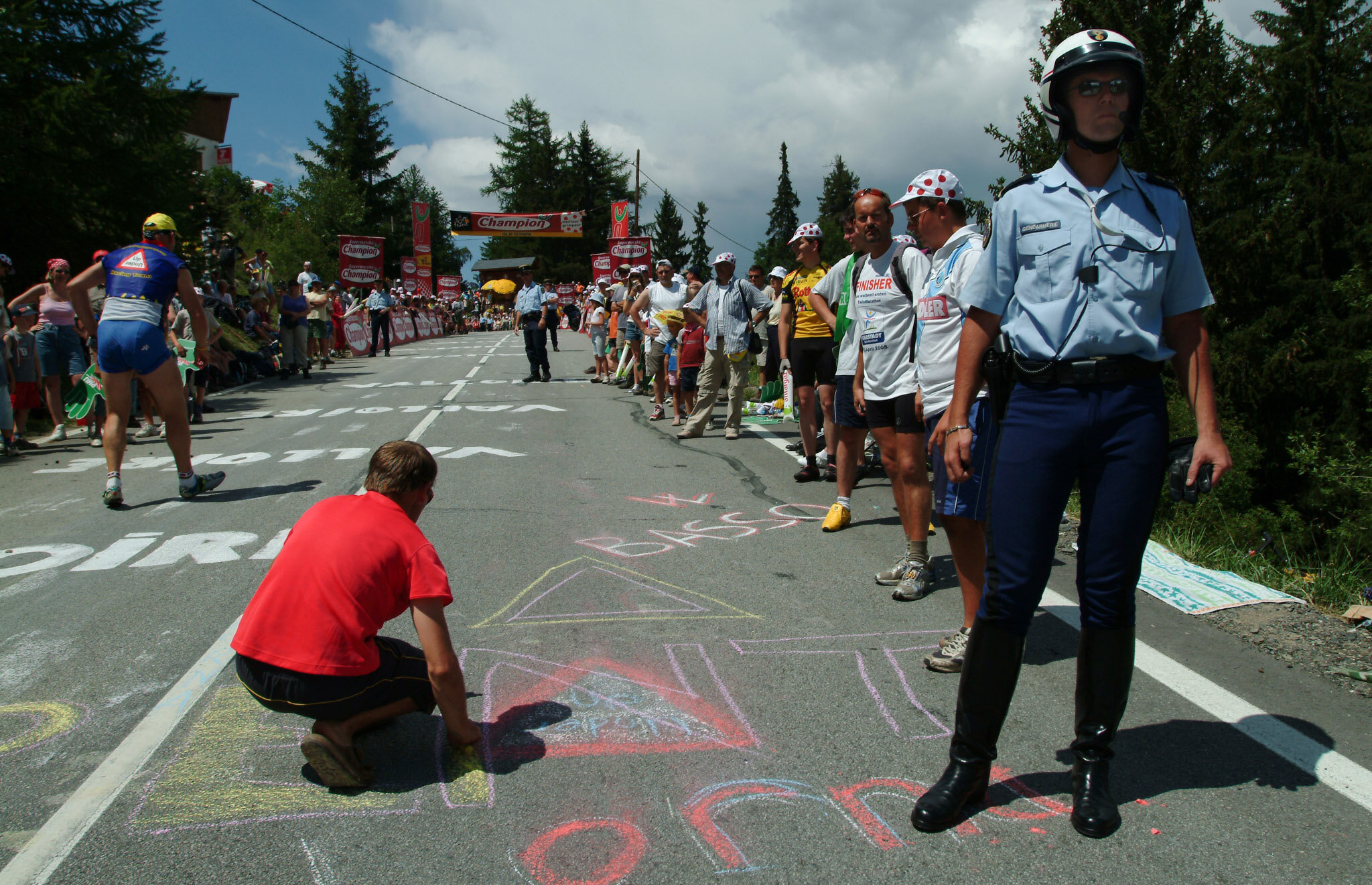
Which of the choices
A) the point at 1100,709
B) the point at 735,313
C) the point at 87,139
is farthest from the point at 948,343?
the point at 87,139

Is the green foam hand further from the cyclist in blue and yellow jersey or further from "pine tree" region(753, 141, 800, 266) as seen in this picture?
"pine tree" region(753, 141, 800, 266)

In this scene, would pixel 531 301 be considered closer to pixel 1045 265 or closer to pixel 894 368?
pixel 894 368

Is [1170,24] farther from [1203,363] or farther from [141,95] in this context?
[141,95]

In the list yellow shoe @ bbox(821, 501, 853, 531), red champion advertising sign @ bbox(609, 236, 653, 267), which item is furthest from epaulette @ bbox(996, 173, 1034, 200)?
red champion advertising sign @ bbox(609, 236, 653, 267)

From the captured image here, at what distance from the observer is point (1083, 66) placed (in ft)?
8.04

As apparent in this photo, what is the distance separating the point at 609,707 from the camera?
10.5 ft

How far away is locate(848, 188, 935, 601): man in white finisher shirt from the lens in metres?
4.41

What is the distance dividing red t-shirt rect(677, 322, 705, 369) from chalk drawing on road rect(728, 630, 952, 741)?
23.4 feet

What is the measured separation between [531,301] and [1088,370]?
14.8 m

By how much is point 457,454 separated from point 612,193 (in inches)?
3586

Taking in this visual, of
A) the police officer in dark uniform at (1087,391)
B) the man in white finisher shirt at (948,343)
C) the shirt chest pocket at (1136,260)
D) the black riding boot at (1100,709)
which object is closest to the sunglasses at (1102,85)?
the police officer in dark uniform at (1087,391)

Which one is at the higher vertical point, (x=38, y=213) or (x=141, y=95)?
(x=141, y=95)

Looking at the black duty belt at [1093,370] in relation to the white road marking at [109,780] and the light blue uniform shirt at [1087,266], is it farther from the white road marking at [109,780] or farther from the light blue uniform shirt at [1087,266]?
the white road marking at [109,780]

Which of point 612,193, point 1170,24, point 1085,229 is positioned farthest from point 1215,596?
point 612,193
